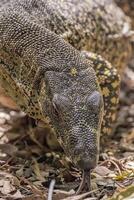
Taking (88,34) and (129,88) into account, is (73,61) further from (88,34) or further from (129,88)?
(129,88)

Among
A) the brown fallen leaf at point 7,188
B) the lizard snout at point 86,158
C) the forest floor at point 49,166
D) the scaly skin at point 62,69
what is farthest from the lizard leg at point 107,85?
the lizard snout at point 86,158

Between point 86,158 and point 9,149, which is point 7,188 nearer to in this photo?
point 86,158

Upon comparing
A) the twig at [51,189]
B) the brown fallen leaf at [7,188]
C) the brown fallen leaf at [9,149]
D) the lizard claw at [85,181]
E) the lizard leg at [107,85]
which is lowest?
the brown fallen leaf at [9,149]

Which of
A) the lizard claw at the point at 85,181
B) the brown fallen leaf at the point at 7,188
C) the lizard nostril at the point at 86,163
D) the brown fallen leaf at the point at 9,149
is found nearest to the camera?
the lizard nostril at the point at 86,163

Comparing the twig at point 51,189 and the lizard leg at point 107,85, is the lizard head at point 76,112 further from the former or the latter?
the lizard leg at point 107,85

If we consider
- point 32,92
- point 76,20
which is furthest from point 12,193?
point 76,20
